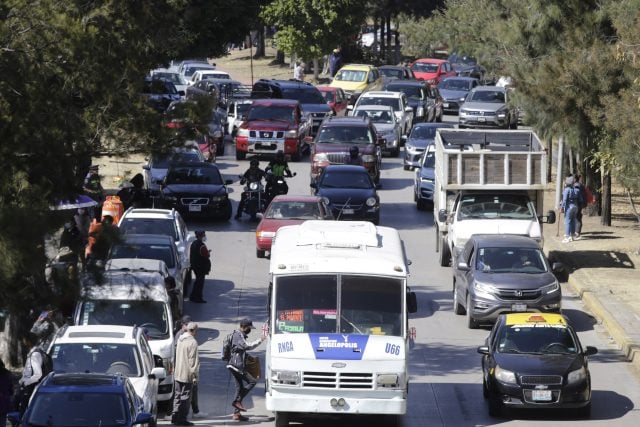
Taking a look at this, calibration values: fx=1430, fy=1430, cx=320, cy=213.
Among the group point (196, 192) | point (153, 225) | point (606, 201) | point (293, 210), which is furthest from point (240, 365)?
point (606, 201)

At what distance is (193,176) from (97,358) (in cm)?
1862

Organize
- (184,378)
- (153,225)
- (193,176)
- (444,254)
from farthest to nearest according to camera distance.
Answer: (193,176), (444,254), (153,225), (184,378)

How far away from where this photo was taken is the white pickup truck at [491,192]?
99.5 ft

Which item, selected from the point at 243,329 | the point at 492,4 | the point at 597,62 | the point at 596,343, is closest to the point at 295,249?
the point at 243,329

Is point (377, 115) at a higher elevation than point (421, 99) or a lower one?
higher

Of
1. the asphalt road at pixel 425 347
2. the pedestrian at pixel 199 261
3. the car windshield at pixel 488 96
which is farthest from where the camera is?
the car windshield at pixel 488 96

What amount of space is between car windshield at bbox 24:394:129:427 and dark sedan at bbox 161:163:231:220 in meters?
20.1

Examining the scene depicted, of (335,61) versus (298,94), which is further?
(335,61)

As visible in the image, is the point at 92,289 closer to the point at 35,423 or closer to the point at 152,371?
the point at 35,423

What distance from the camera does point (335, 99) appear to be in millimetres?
58094

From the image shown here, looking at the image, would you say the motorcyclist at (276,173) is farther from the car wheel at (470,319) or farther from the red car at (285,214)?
the car wheel at (470,319)

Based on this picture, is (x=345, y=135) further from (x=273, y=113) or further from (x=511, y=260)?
(x=511, y=260)

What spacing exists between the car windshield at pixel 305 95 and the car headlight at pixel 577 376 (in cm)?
3544

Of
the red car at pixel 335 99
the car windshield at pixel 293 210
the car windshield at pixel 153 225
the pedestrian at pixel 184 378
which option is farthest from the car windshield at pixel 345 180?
the red car at pixel 335 99
